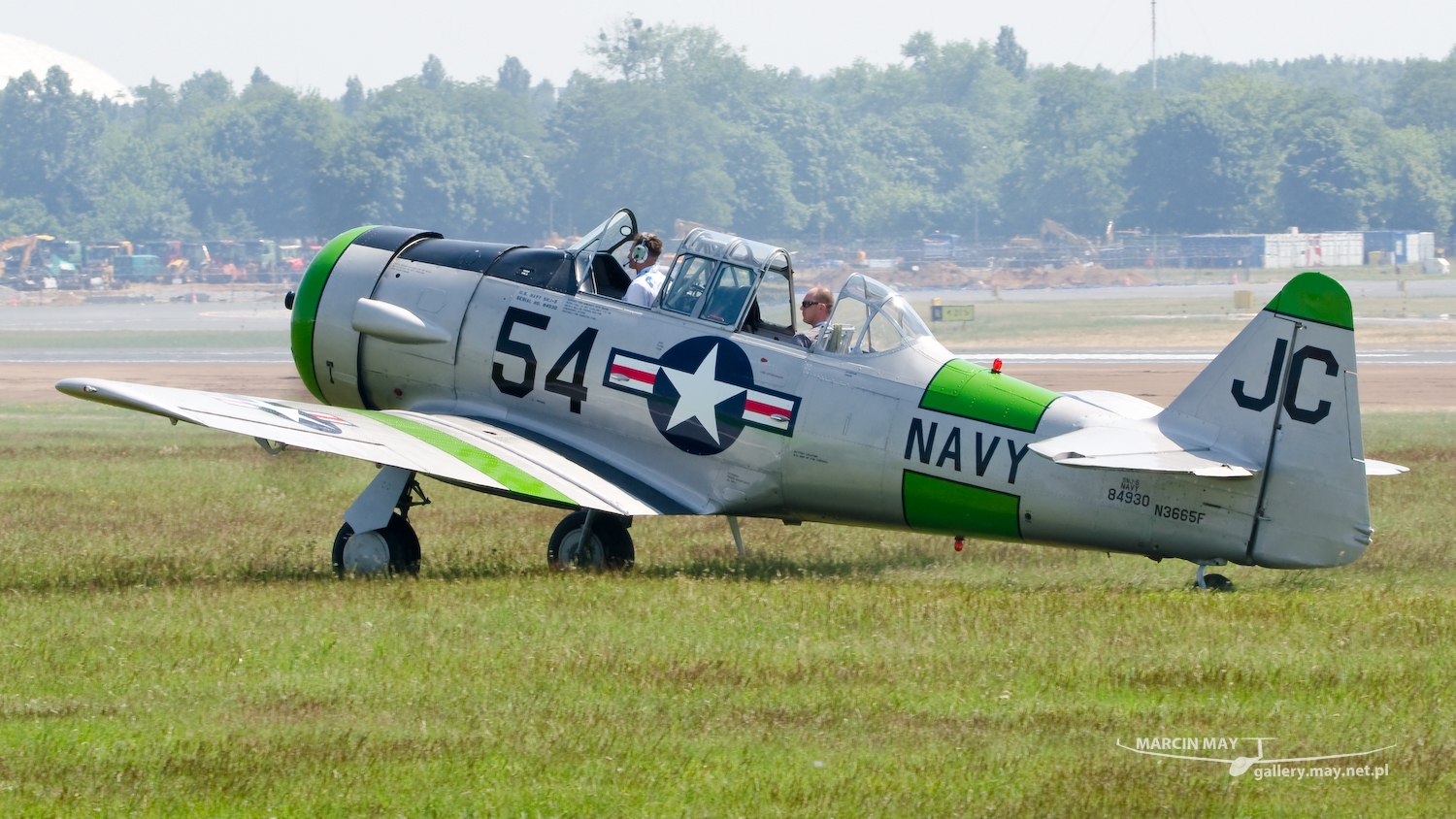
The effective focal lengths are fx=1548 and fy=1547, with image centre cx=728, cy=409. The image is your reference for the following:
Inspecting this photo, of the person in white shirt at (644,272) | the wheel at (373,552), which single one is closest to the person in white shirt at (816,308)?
the person in white shirt at (644,272)

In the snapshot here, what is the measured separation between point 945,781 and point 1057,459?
3176mm

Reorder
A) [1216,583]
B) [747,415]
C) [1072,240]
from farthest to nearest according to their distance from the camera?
[1072,240], [747,415], [1216,583]

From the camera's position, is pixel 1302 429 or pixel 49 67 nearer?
pixel 1302 429

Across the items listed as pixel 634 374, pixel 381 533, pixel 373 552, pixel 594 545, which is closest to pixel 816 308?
pixel 634 374

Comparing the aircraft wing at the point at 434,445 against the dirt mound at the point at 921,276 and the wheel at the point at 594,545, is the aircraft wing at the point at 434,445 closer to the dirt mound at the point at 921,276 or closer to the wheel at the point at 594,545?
the wheel at the point at 594,545

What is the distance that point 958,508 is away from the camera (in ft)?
31.7

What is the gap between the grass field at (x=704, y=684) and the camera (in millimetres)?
5812

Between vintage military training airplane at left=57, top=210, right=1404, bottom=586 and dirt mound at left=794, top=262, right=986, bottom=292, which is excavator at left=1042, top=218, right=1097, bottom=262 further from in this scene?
vintage military training airplane at left=57, top=210, right=1404, bottom=586

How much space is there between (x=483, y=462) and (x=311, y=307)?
274 cm

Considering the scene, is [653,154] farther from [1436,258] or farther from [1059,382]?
[1059,382]

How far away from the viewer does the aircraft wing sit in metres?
9.59

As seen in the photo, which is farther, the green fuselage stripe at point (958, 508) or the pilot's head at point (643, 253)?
the pilot's head at point (643, 253)

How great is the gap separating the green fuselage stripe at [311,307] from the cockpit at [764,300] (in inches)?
115

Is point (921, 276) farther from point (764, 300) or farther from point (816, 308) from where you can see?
point (764, 300)
